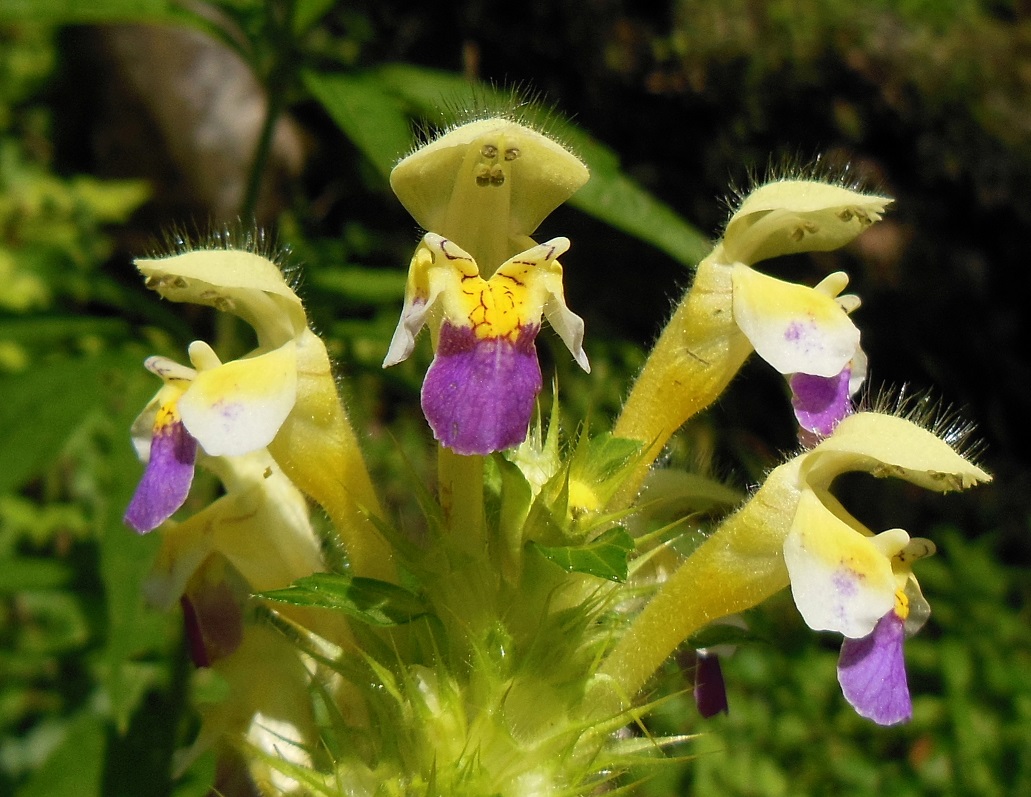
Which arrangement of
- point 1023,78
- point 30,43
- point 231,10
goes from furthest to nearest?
point 30,43 → point 1023,78 → point 231,10

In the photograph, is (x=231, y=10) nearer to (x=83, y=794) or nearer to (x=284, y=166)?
(x=83, y=794)

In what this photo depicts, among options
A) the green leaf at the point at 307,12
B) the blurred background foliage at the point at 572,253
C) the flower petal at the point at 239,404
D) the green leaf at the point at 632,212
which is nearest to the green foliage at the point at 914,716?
the blurred background foliage at the point at 572,253

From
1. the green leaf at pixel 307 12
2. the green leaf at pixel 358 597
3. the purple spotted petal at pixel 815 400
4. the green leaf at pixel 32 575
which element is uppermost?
the purple spotted petal at pixel 815 400

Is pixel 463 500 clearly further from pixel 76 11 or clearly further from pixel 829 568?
pixel 76 11

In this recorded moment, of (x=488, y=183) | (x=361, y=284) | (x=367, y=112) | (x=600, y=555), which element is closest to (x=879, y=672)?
(x=600, y=555)

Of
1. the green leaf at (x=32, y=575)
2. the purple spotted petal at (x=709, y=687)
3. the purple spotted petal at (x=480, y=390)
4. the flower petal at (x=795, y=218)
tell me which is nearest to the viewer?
the purple spotted petal at (x=480, y=390)

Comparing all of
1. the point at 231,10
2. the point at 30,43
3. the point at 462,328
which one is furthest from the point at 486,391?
the point at 30,43

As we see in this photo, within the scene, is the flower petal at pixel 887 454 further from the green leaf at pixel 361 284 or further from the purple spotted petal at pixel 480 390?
the green leaf at pixel 361 284

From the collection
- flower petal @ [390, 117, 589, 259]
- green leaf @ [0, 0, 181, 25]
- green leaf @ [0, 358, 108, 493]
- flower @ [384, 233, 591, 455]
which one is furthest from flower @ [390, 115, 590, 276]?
green leaf @ [0, 0, 181, 25]
